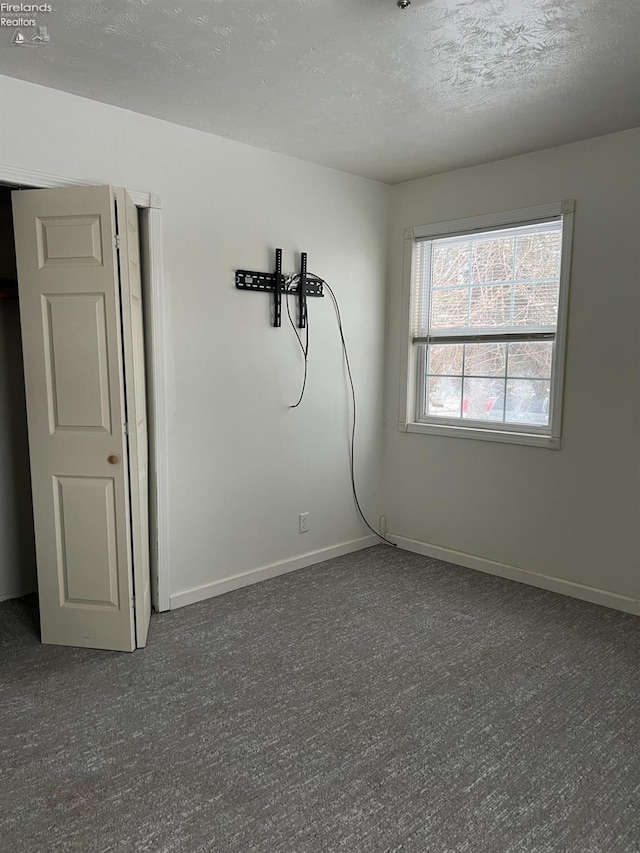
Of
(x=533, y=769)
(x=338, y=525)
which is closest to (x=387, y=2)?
(x=533, y=769)

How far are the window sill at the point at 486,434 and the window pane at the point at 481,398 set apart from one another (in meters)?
0.11

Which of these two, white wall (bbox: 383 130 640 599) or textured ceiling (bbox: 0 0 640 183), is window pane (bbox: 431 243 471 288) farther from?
textured ceiling (bbox: 0 0 640 183)

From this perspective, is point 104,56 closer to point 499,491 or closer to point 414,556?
point 499,491

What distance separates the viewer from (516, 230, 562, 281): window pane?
353 cm

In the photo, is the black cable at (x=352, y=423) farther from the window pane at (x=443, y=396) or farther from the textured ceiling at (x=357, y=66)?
the textured ceiling at (x=357, y=66)

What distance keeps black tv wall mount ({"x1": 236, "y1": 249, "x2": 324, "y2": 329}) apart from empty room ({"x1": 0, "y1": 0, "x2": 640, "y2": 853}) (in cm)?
2

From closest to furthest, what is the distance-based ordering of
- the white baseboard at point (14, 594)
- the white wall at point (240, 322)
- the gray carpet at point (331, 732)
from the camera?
the gray carpet at point (331, 732) < the white wall at point (240, 322) < the white baseboard at point (14, 594)

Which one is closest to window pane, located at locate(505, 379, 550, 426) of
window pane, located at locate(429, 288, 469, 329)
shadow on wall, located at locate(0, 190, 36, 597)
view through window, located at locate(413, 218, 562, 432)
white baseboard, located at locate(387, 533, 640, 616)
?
view through window, located at locate(413, 218, 562, 432)

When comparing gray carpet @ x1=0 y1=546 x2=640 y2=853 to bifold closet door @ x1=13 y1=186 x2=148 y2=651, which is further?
bifold closet door @ x1=13 y1=186 x2=148 y2=651

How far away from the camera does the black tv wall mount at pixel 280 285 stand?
11.5 feet

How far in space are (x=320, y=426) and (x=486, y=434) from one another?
1.10 metres

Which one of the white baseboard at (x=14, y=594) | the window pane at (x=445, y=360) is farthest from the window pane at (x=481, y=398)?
the white baseboard at (x=14, y=594)

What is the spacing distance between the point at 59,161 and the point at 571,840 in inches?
130

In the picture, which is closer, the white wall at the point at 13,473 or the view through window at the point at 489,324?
the white wall at the point at 13,473
